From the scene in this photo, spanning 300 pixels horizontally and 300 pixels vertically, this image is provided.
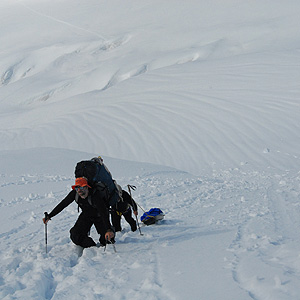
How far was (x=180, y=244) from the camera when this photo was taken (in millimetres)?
4895

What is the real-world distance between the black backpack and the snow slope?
2.25 feet

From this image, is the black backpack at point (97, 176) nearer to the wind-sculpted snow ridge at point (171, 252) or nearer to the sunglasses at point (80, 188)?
the sunglasses at point (80, 188)

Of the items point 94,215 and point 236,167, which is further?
point 236,167

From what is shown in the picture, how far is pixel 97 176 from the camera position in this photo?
4.73m

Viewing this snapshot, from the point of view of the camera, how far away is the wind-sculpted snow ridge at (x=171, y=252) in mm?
3451

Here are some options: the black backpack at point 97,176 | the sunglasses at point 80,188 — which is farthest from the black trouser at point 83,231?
the sunglasses at point 80,188

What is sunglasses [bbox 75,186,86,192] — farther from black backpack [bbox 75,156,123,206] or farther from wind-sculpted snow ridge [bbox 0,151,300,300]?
wind-sculpted snow ridge [bbox 0,151,300,300]

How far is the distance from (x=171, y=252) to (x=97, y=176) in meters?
1.22

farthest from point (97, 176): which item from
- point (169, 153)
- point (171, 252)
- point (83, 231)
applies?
point (169, 153)

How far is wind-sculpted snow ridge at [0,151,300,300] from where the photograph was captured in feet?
11.3

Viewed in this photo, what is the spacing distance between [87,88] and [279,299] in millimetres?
23930

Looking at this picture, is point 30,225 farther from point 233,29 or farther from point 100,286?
point 233,29

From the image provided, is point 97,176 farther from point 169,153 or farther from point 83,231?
point 169,153

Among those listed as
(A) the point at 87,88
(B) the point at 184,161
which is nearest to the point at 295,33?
(A) the point at 87,88
